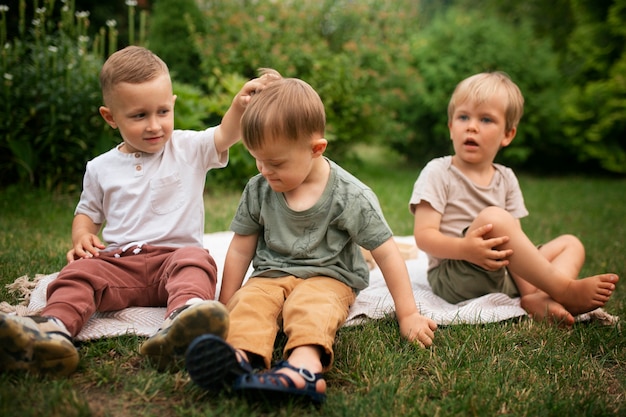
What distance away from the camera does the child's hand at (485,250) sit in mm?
2420

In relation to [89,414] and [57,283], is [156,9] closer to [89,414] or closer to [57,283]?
[57,283]

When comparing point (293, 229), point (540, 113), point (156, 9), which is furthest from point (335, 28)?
point (293, 229)

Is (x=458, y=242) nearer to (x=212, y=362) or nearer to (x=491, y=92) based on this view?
(x=491, y=92)

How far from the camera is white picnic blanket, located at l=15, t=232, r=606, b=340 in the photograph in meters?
2.17

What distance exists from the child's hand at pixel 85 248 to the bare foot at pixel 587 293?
198 cm

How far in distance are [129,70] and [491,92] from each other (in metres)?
1.67

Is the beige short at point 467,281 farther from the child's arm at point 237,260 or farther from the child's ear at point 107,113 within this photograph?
the child's ear at point 107,113

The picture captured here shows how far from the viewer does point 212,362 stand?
5.18 ft

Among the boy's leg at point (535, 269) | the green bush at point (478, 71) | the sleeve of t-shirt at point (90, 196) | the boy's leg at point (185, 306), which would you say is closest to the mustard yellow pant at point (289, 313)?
the boy's leg at point (185, 306)

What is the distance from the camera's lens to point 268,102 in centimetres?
198

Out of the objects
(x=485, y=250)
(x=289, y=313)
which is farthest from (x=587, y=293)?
(x=289, y=313)

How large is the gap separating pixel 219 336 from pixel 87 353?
0.55 meters

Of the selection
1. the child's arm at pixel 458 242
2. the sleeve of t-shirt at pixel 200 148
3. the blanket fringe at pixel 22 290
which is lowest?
the blanket fringe at pixel 22 290

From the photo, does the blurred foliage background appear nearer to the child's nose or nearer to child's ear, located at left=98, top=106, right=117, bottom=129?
child's ear, located at left=98, top=106, right=117, bottom=129
